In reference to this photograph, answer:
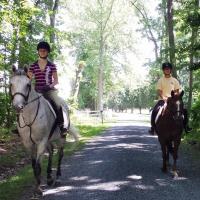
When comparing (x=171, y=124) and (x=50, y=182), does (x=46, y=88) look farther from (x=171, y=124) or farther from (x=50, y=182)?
(x=171, y=124)

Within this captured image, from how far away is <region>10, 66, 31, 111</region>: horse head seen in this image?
8242 mm

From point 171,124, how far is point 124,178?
86.8 inches

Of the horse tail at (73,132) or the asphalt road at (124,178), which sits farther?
the horse tail at (73,132)

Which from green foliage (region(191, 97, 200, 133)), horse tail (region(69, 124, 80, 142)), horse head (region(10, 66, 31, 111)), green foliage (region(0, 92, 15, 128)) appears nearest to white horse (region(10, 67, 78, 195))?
horse head (region(10, 66, 31, 111))

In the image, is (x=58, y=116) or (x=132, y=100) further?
(x=132, y=100)

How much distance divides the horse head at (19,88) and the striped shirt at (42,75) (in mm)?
1172

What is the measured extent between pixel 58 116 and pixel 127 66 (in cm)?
5299

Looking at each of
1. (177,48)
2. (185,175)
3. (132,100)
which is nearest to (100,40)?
(177,48)

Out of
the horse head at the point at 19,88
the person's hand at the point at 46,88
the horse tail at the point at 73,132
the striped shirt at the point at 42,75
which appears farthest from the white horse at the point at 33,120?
the horse tail at the point at 73,132

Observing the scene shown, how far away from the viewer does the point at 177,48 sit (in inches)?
891

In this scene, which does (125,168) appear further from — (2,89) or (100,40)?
(100,40)

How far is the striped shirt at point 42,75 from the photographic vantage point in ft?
32.7

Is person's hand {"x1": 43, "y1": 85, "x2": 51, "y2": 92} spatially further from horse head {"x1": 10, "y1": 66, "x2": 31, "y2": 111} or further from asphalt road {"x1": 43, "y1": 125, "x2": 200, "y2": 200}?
asphalt road {"x1": 43, "y1": 125, "x2": 200, "y2": 200}

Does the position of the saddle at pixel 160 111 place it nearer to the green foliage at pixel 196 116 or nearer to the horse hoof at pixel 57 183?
the horse hoof at pixel 57 183
